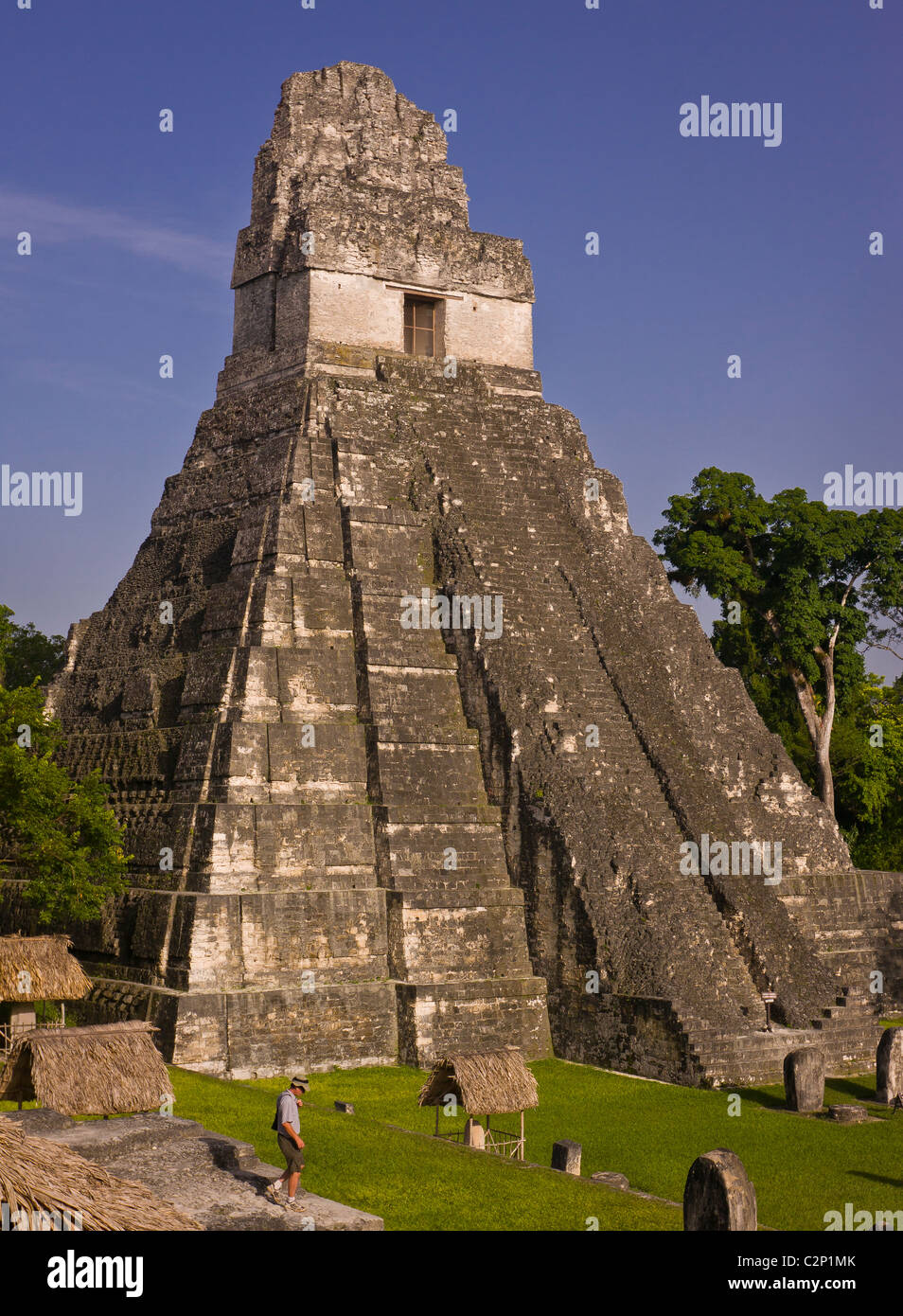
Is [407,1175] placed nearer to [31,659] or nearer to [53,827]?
[53,827]

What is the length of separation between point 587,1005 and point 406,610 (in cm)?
723

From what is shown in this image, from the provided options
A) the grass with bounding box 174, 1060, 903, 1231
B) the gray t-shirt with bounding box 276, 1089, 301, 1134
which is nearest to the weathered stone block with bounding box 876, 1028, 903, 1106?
the grass with bounding box 174, 1060, 903, 1231

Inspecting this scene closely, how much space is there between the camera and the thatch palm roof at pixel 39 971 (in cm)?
2027

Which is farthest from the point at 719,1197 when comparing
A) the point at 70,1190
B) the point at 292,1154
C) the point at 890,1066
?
the point at 890,1066

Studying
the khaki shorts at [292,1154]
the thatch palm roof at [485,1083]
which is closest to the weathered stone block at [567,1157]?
the thatch palm roof at [485,1083]

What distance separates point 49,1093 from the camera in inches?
625

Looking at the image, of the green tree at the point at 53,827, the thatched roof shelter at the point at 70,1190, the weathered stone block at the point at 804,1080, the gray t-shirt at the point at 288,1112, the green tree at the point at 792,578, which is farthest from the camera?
the green tree at the point at 792,578

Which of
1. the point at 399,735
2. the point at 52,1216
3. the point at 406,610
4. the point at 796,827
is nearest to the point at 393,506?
the point at 406,610

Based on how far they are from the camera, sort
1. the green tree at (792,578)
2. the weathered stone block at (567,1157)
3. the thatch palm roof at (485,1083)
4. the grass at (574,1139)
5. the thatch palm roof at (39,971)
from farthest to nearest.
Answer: the green tree at (792,578), the thatch palm roof at (39,971), the thatch palm roof at (485,1083), the weathered stone block at (567,1157), the grass at (574,1139)

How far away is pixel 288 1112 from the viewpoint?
44.3 feet

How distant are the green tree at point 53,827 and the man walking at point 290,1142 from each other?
9.04 m

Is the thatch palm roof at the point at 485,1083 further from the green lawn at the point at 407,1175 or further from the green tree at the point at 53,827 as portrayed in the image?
the green tree at the point at 53,827
